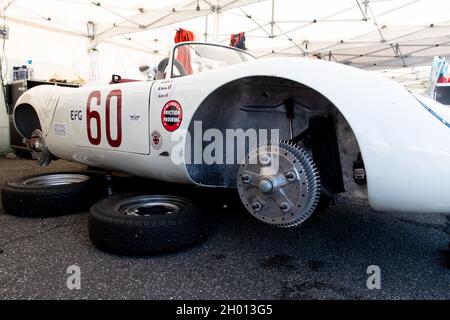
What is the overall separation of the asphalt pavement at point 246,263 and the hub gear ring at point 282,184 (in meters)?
0.30

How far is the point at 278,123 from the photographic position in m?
1.99

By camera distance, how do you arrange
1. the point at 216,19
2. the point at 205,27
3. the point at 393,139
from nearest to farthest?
1. the point at 393,139
2. the point at 216,19
3. the point at 205,27

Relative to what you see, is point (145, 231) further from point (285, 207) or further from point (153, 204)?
point (285, 207)

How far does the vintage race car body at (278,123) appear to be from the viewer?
1246 millimetres

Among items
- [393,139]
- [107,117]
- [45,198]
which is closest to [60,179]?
[45,198]

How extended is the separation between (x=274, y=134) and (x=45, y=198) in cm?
168

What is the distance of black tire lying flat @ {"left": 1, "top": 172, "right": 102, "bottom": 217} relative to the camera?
2281mm

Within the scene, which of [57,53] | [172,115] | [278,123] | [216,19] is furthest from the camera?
[57,53]

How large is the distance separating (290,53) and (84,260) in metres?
11.8

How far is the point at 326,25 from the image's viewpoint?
9.66 meters

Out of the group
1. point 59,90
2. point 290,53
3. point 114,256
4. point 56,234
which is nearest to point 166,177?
point 114,256

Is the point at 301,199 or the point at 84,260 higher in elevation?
the point at 301,199
